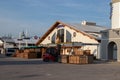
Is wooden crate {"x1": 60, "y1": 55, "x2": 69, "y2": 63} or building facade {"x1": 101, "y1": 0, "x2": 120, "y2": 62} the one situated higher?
building facade {"x1": 101, "y1": 0, "x2": 120, "y2": 62}

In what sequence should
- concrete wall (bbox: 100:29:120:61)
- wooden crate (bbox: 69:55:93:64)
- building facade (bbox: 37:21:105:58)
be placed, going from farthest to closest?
1. building facade (bbox: 37:21:105:58)
2. concrete wall (bbox: 100:29:120:61)
3. wooden crate (bbox: 69:55:93:64)

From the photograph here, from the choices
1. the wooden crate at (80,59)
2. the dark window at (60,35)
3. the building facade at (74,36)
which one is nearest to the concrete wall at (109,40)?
the building facade at (74,36)

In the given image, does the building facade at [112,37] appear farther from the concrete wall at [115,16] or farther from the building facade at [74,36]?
the building facade at [74,36]

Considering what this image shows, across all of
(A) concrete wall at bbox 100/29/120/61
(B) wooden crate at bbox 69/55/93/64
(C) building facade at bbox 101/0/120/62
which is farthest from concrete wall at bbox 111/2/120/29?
(B) wooden crate at bbox 69/55/93/64

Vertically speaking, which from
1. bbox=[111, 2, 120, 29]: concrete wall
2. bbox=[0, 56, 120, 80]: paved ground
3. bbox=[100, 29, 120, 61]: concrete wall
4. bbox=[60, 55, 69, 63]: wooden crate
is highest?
bbox=[111, 2, 120, 29]: concrete wall

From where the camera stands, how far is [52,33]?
225 feet

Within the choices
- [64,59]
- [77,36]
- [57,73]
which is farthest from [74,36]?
[57,73]

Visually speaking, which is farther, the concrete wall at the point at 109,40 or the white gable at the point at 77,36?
the white gable at the point at 77,36

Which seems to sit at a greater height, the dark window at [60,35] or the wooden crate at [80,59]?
the dark window at [60,35]

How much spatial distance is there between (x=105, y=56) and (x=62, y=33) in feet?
61.0

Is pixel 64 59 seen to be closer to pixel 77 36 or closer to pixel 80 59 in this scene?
pixel 80 59

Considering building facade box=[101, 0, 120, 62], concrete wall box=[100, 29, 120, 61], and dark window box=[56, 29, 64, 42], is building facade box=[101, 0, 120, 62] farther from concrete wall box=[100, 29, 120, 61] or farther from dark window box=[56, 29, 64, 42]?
dark window box=[56, 29, 64, 42]

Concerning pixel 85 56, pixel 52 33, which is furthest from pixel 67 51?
pixel 85 56

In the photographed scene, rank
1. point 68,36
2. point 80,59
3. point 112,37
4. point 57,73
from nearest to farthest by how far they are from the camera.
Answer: point 57,73 < point 80,59 < point 112,37 < point 68,36
